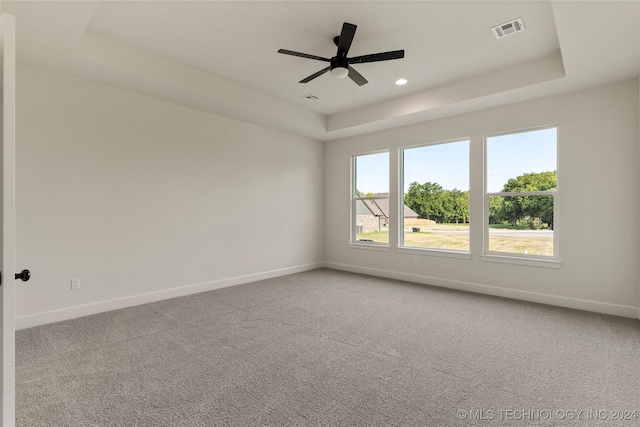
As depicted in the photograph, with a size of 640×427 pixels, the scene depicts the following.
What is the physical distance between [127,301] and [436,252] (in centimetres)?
435

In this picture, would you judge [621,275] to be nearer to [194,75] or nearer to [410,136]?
[410,136]

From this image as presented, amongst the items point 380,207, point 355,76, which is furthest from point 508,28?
point 380,207

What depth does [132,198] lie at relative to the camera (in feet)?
12.8

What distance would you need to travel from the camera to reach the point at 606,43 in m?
2.78

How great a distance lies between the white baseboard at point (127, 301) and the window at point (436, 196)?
8.41 feet

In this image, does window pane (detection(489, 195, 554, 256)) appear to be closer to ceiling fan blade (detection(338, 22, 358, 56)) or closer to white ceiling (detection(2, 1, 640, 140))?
white ceiling (detection(2, 1, 640, 140))

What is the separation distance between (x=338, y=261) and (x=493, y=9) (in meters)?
4.67

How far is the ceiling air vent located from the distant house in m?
2.93

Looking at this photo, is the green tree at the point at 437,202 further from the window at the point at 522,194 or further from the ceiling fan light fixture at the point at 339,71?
the ceiling fan light fixture at the point at 339,71

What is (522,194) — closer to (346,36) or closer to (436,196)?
(436,196)

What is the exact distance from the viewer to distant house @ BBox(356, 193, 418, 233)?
5.76 m

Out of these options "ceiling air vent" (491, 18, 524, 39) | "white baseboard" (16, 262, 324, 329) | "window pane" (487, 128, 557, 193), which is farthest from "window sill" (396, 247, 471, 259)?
"ceiling air vent" (491, 18, 524, 39)

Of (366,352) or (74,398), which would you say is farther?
(366,352)

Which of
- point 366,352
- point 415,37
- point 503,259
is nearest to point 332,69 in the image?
point 415,37
